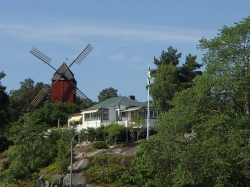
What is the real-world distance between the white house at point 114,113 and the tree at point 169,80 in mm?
2476

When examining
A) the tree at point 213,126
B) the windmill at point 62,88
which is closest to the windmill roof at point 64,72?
the windmill at point 62,88

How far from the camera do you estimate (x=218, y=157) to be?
3538 cm

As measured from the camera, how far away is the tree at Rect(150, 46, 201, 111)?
201 feet

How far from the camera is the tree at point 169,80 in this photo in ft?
201

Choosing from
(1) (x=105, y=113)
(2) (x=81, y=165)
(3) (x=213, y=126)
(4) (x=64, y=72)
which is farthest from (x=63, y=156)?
(4) (x=64, y=72)

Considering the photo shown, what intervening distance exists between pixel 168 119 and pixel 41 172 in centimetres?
1874

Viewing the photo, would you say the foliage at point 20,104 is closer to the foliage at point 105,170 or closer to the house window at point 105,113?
the house window at point 105,113

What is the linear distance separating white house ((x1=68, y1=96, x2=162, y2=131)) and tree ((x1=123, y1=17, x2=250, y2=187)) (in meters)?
24.3

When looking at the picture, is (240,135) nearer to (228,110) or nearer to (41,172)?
(228,110)

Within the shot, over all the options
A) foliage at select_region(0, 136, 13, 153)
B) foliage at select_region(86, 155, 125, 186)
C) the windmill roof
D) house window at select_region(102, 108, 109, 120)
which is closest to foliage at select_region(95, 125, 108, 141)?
house window at select_region(102, 108, 109, 120)

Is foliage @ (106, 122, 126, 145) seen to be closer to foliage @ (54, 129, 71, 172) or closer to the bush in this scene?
the bush

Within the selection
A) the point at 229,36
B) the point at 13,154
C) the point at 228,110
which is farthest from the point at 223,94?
the point at 13,154

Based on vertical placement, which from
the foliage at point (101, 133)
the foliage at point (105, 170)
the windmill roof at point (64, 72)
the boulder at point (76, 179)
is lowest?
the boulder at point (76, 179)

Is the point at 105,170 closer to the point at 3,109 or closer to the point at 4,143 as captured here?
the point at 4,143
